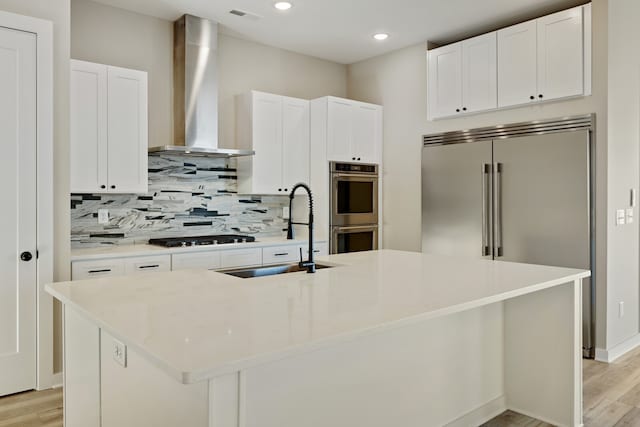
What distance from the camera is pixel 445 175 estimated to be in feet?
15.3

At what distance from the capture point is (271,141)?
4641mm

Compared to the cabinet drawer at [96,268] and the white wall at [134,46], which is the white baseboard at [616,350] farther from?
the white wall at [134,46]

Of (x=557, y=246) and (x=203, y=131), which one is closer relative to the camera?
(x=557, y=246)

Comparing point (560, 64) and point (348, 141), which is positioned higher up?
point (560, 64)

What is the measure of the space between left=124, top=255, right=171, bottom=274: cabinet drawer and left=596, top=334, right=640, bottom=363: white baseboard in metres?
3.34

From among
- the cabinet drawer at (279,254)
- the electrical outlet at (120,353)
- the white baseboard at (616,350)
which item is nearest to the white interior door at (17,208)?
the electrical outlet at (120,353)

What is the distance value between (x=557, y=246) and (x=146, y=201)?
11.2ft

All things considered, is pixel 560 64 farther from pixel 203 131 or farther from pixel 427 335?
pixel 203 131

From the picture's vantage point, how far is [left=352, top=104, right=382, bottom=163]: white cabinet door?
506cm

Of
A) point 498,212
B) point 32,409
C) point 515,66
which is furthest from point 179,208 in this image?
point 515,66

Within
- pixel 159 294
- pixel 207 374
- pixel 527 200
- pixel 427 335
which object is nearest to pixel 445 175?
pixel 527 200

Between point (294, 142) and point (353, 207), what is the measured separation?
891 millimetres

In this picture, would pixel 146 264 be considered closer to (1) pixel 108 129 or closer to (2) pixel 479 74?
(1) pixel 108 129

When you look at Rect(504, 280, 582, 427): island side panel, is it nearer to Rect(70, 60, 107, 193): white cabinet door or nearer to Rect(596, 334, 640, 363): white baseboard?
Rect(596, 334, 640, 363): white baseboard
